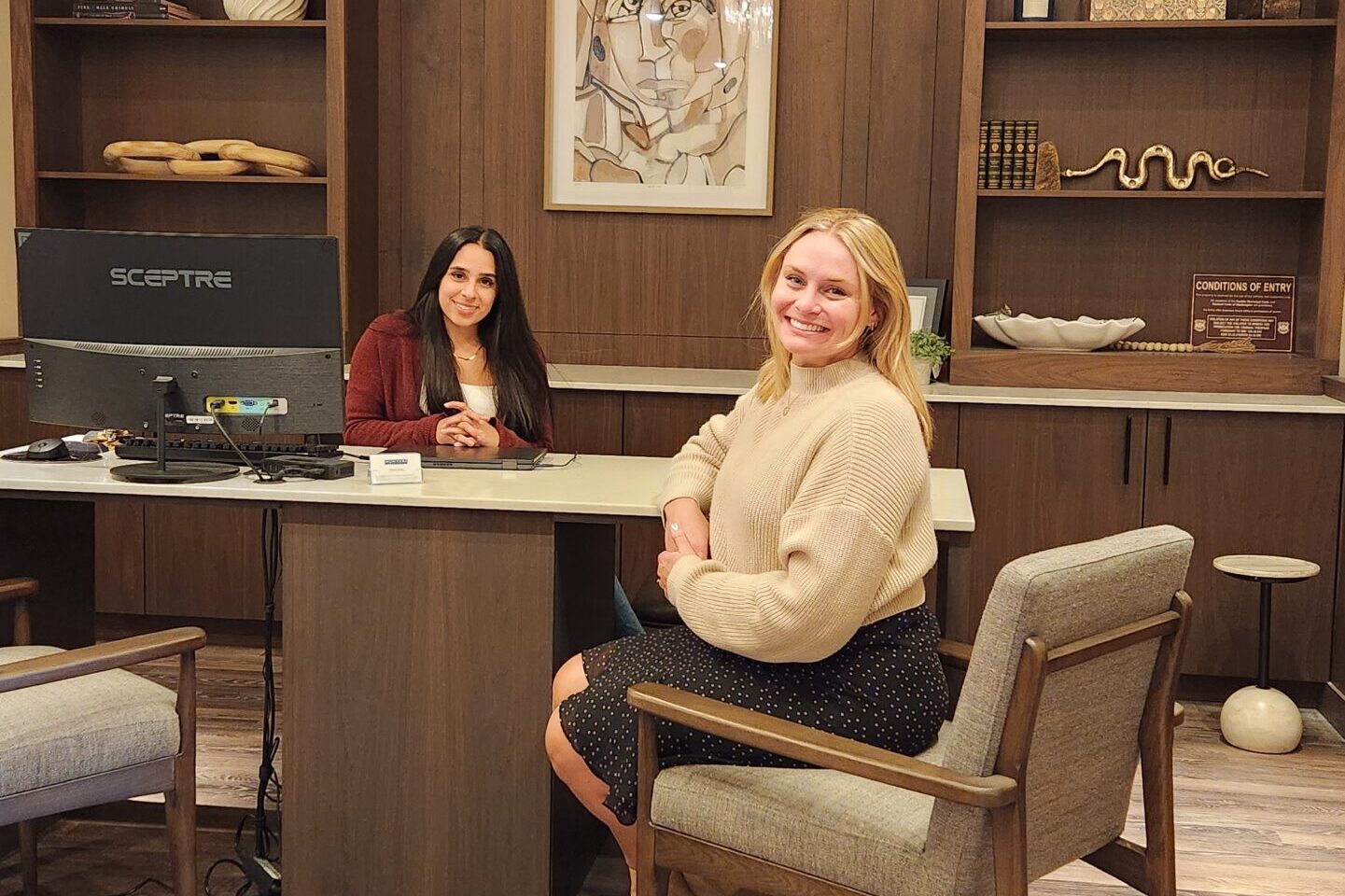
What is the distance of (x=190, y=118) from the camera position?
4.80 metres

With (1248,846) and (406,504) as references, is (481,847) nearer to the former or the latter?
(406,504)

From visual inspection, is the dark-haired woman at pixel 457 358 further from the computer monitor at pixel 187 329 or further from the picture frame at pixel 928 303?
the picture frame at pixel 928 303

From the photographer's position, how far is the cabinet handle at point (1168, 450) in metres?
3.99

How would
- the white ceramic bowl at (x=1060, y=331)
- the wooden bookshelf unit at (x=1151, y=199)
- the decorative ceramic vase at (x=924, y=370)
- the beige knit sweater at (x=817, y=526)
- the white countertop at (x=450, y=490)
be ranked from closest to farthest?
1. the beige knit sweater at (x=817, y=526)
2. the white countertop at (x=450, y=490)
3. the decorative ceramic vase at (x=924, y=370)
4. the wooden bookshelf unit at (x=1151, y=199)
5. the white ceramic bowl at (x=1060, y=331)

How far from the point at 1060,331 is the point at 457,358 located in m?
1.86

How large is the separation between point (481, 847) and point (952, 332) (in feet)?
7.69

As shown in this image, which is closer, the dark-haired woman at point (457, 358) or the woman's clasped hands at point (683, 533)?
the woman's clasped hands at point (683, 533)

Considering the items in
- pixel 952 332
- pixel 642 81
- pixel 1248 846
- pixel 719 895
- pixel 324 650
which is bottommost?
pixel 1248 846

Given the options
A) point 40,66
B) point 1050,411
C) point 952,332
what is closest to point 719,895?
point 1050,411

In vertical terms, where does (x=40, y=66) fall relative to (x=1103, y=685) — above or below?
above

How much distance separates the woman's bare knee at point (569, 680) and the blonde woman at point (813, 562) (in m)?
0.08

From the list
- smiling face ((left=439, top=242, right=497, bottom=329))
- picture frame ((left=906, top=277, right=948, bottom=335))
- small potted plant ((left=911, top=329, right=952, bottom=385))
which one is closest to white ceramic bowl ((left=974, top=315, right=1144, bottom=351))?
picture frame ((left=906, top=277, right=948, bottom=335))

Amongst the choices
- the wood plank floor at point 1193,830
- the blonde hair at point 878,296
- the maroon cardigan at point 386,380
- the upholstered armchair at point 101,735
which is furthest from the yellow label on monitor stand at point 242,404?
the blonde hair at point 878,296

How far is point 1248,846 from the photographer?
3.11m
